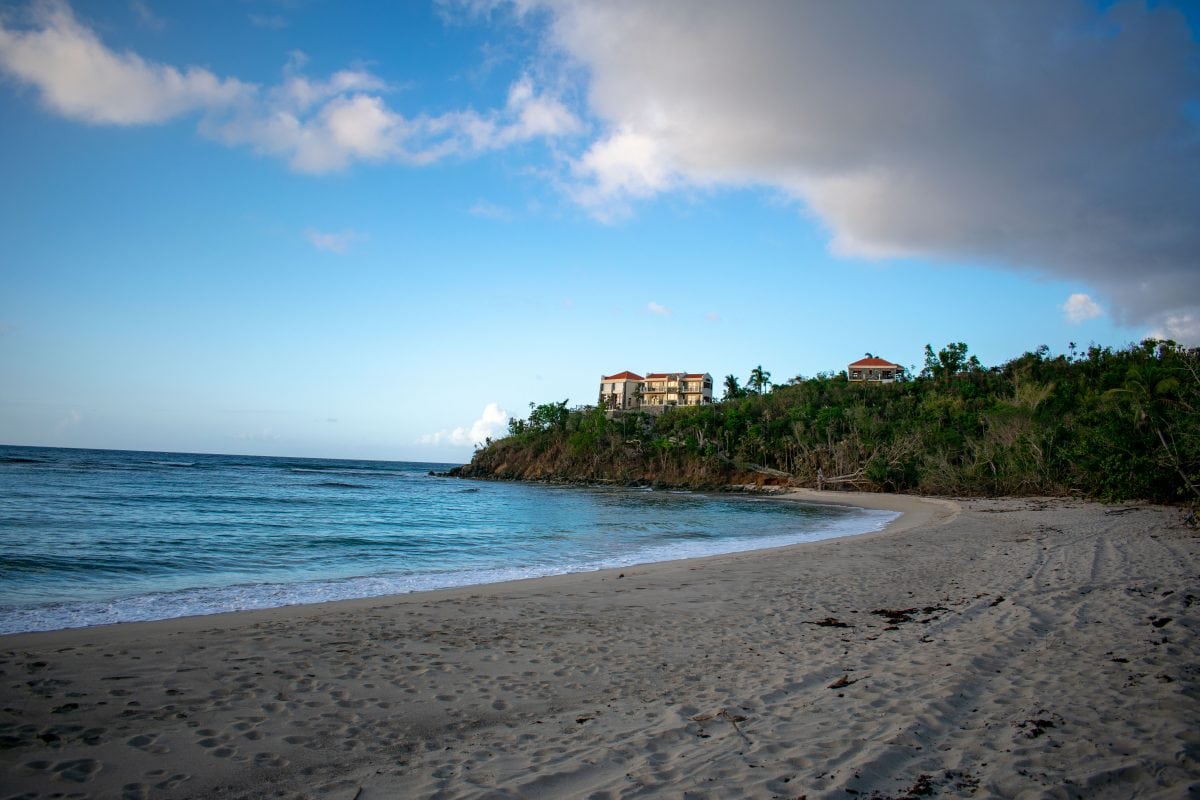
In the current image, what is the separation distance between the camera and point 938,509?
29703 mm

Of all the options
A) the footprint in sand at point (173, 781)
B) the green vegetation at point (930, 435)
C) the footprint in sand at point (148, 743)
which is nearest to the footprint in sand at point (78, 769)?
the footprint in sand at point (148, 743)

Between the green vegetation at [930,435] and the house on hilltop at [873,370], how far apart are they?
1545 cm

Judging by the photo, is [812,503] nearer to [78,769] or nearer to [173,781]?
[173,781]

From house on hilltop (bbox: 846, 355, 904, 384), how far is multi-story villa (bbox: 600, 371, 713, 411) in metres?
20.1

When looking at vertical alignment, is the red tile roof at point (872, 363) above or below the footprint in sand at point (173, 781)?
above

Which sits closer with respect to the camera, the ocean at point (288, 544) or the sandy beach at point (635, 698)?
the sandy beach at point (635, 698)

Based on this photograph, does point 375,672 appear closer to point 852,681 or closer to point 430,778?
point 430,778

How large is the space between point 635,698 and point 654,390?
91.5 meters

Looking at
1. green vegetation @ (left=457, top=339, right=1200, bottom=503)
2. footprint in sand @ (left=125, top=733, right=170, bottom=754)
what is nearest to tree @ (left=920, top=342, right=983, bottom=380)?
green vegetation @ (left=457, top=339, right=1200, bottom=503)

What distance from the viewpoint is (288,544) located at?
1666 cm

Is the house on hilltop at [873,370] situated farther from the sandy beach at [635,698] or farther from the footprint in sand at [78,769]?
the footprint in sand at [78,769]

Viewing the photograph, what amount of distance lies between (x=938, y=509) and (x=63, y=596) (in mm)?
31992

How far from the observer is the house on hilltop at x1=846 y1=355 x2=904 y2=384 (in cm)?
8176

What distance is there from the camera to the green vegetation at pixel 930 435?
22250mm
